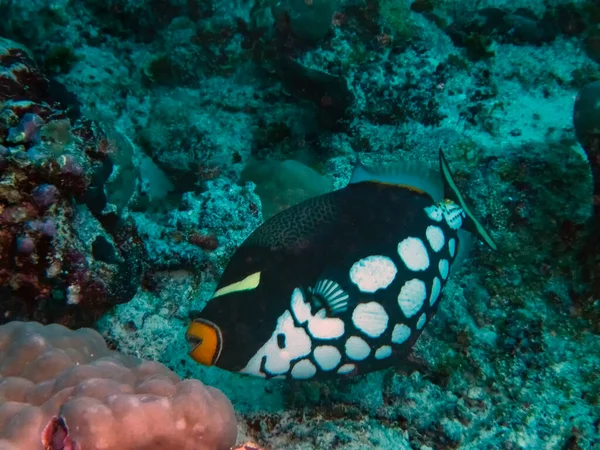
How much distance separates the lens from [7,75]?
2.82 meters

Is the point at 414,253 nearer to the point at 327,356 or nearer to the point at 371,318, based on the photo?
the point at 371,318

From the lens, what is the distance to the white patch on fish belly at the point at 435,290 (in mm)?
2602

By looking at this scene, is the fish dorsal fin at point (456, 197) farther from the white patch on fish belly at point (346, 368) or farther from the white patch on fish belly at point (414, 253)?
the white patch on fish belly at point (346, 368)

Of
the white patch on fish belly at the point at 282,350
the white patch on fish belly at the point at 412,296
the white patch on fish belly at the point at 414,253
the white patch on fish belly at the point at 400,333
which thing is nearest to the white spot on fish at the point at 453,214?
the white patch on fish belly at the point at 414,253

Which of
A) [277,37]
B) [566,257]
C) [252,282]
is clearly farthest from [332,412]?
[277,37]

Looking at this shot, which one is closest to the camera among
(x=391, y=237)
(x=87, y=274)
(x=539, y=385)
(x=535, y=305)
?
(x=391, y=237)

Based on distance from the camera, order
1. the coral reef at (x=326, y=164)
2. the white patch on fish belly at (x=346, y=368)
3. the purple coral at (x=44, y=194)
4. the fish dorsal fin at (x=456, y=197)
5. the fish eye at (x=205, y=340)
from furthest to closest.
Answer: the coral reef at (x=326, y=164)
the fish dorsal fin at (x=456, y=197)
the purple coral at (x=44, y=194)
the white patch on fish belly at (x=346, y=368)
the fish eye at (x=205, y=340)

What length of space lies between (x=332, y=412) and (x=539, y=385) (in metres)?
1.33

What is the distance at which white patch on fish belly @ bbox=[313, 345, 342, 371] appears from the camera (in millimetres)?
2328

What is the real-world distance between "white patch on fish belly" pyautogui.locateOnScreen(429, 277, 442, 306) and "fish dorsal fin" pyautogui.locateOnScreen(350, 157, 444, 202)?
0.47 meters

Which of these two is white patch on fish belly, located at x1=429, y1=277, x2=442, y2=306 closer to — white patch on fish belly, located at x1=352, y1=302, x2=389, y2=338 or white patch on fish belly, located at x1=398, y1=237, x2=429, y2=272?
white patch on fish belly, located at x1=398, y1=237, x2=429, y2=272

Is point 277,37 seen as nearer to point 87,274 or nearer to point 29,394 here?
point 87,274

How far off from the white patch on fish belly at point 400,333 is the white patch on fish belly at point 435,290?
213mm

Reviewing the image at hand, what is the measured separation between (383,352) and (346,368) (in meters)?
0.22
